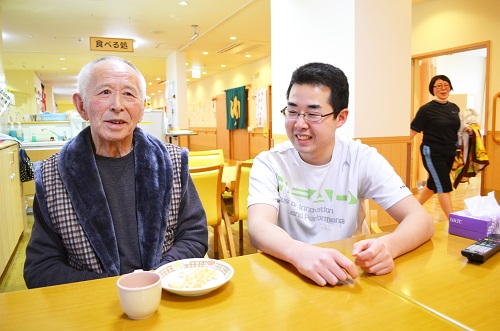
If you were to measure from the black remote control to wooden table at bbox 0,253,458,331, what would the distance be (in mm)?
367

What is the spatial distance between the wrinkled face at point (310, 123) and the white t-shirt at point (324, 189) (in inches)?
3.9

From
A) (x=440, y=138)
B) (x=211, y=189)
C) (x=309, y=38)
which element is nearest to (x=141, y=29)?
Answer: (x=309, y=38)

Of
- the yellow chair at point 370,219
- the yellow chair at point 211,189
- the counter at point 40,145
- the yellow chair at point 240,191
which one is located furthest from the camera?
the counter at point 40,145

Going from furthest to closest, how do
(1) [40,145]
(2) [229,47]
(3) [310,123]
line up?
(2) [229,47]
(1) [40,145]
(3) [310,123]

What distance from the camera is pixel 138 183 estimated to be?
51.6 inches

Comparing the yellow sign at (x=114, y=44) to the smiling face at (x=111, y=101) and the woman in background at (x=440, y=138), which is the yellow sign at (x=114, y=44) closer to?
the woman in background at (x=440, y=138)

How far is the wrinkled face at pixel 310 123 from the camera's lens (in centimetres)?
137

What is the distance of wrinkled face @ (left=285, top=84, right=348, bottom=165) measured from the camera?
137 centimetres

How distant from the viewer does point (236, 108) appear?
36.9 ft

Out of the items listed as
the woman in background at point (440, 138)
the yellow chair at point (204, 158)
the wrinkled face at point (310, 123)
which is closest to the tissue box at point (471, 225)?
the wrinkled face at point (310, 123)

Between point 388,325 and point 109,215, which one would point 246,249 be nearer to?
point 109,215

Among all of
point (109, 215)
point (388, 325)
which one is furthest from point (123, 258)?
point (388, 325)

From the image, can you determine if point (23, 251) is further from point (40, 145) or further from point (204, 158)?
point (204, 158)

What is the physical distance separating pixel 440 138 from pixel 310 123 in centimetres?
301
